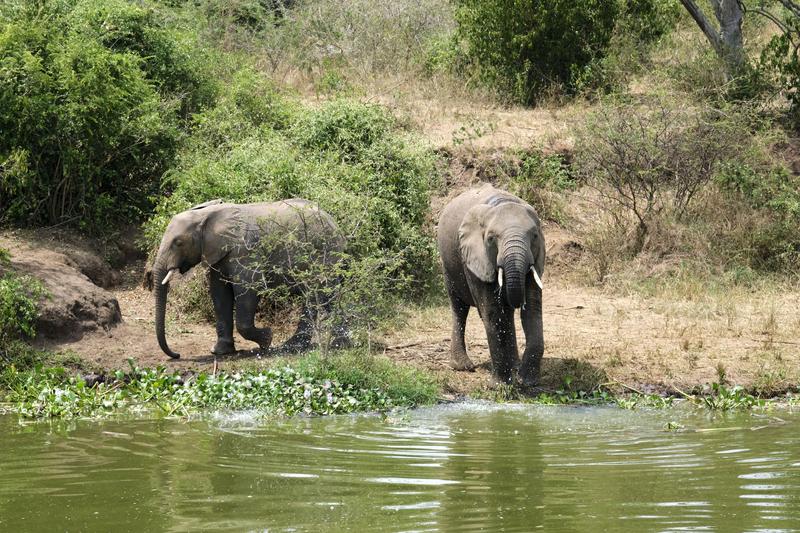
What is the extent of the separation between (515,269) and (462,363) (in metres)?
2.05

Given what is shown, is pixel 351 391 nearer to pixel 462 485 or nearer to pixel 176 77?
pixel 462 485

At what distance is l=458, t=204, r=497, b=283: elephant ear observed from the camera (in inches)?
463

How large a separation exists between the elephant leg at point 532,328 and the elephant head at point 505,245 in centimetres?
16

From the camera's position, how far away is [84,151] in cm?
1717

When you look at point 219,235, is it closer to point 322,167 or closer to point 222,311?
point 222,311

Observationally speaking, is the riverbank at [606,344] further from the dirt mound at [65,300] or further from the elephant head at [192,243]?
the elephant head at [192,243]

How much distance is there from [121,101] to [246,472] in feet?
32.8

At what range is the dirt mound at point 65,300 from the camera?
13.5 meters

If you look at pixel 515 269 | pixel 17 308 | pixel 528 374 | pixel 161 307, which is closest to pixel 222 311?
pixel 161 307

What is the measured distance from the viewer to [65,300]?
13703mm

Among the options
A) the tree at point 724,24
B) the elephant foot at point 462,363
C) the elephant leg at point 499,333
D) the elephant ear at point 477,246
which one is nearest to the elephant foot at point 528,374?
the elephant leg at point 499,333

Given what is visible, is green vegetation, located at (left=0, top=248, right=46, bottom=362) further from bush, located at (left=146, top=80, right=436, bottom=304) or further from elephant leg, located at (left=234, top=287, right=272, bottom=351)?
bush, located at (left=146, top=80, right=436, bottom=304)

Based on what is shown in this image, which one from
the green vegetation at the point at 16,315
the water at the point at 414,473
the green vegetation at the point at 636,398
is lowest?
the water at the point at 414,473

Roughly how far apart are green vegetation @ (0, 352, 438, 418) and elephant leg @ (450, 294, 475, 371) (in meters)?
0.91
